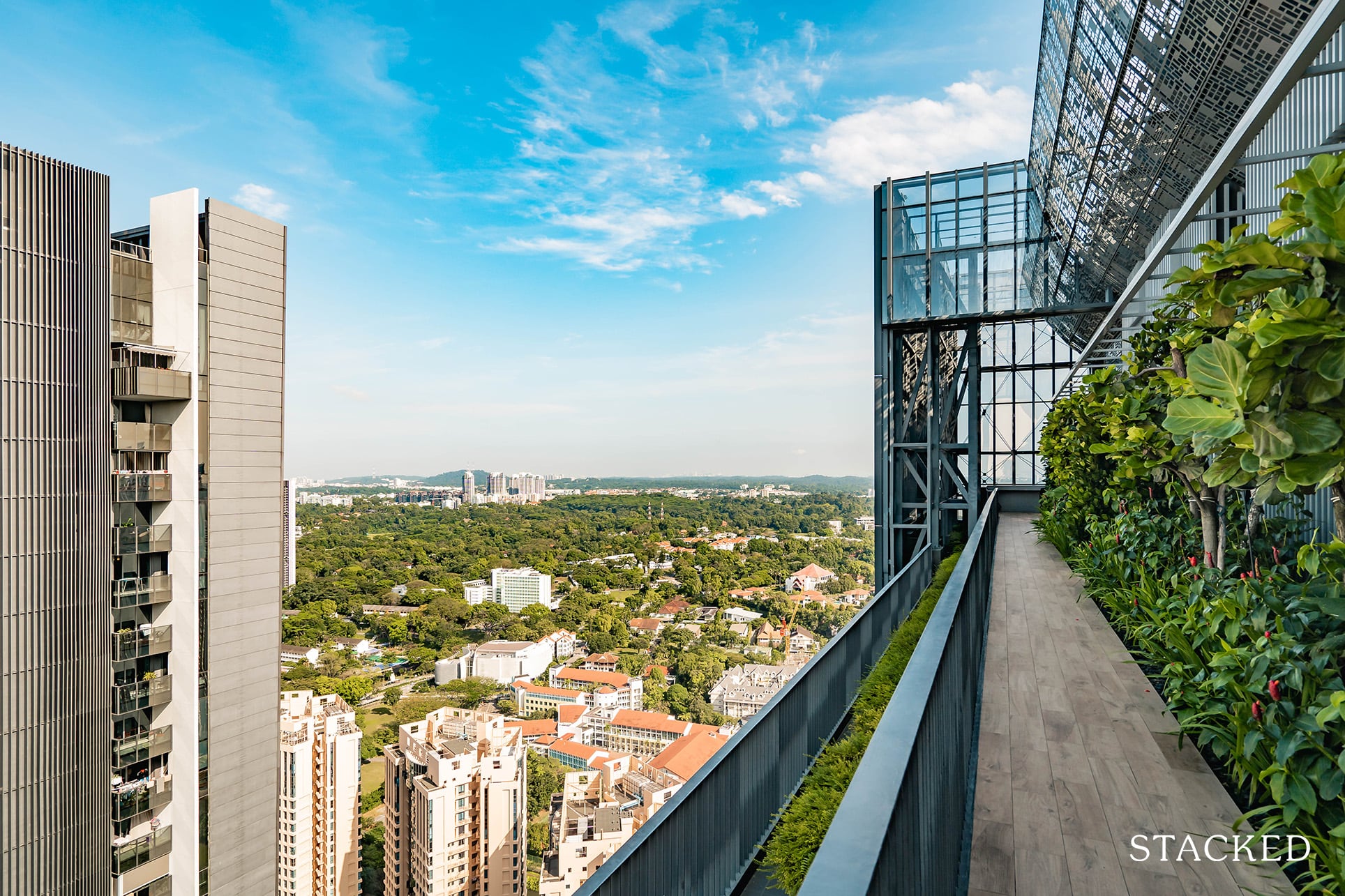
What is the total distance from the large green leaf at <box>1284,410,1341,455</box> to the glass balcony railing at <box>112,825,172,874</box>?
9735 millimetres

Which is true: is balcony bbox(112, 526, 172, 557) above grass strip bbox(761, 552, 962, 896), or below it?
above

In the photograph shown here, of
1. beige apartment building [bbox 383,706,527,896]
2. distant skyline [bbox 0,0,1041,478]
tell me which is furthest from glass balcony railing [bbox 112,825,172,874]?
distant skyline [bbox 0,0,1041,478]

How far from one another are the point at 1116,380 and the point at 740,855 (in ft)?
13.8

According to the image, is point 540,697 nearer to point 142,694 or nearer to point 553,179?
point 142,694

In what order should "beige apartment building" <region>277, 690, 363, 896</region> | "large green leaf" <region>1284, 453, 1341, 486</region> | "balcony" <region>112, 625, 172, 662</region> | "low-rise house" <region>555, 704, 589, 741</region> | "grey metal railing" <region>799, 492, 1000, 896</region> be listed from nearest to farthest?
1. "grey metal railing" <region>799, 492, 1000, 896</region>
2. "large green leaf" <region>1284, 453, 1341, 486</region>
3. "balcony" <region>112, 625, 172, 662</region>
4. "beige apartment building" <region>277, 690, 363, 896</region>
5. "low-rise house" <region>555, 704, 589, 741</region>

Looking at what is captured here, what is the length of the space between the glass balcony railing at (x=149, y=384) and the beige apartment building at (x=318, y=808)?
21.4 feet

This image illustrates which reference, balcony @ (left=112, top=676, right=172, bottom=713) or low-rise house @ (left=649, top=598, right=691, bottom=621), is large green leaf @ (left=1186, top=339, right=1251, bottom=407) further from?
low-rise house @ (left=649, top=598, right=691, bottom=621)

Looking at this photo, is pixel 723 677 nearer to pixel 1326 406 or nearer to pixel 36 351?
pixel 36 351

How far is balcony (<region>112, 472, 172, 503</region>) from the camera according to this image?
6527mm

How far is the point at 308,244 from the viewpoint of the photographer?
4053cm

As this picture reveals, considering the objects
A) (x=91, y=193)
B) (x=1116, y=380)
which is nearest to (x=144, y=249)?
(x=91, y=193)

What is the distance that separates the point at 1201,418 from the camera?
1.68 m

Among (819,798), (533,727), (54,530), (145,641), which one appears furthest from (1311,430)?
(533,727)

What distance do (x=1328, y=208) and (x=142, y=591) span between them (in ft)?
30.6
